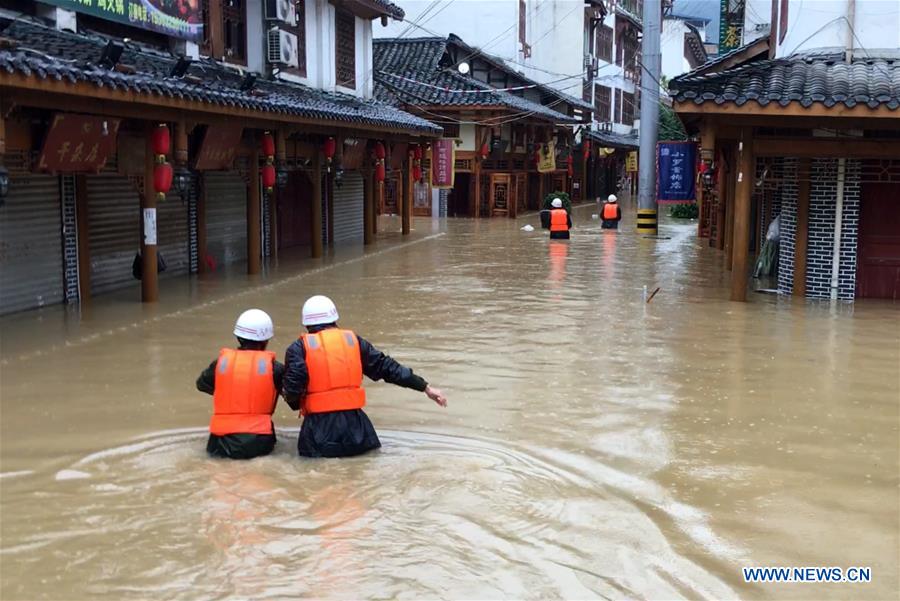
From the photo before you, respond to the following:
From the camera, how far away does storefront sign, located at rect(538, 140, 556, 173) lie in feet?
140

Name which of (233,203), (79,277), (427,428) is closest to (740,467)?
(427,428)

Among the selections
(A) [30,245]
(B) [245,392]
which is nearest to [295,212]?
(A) [30,245]

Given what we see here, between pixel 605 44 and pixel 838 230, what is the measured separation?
4426 centimetres

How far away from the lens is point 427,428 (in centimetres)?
831

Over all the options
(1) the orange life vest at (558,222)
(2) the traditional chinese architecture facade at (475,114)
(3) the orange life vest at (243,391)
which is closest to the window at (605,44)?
(2) the traditional chinese architecture facade at (475,114)

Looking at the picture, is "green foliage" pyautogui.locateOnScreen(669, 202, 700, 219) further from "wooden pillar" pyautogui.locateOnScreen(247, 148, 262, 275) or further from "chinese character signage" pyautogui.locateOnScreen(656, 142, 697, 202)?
"wooden pillar" pyautogui.locateOnScreen(247, 148, 262, 275)

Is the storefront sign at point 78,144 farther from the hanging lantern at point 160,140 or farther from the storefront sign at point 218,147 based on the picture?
the storefront sign at point 218,147

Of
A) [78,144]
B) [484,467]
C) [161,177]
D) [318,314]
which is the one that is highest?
[78,144]

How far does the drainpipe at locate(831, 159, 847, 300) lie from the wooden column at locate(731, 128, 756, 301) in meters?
1.37

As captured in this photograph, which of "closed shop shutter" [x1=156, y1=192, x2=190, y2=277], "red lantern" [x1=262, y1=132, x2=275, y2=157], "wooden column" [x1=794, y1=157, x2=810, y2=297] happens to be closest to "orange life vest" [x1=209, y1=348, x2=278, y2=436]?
"wooden column" [x1=794, y1=157, x2=810, y2=297]

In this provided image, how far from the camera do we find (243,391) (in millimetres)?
7191

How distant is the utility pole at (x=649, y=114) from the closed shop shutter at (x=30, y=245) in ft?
65.7

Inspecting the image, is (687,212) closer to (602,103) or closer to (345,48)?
(602,103)

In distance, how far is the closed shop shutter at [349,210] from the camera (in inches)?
1049
